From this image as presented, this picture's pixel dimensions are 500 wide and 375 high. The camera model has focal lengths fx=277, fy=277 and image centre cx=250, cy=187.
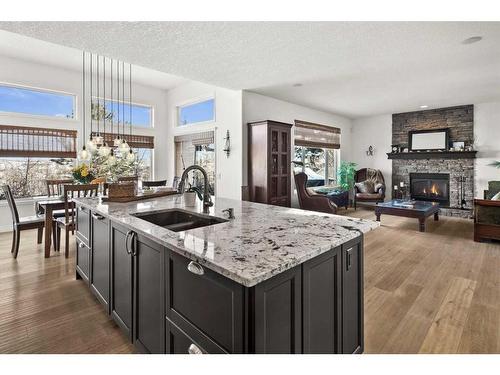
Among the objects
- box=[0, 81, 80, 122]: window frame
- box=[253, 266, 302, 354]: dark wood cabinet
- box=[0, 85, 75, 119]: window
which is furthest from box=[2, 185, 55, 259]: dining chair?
box=[253, 266, 302, 354]: dark wood cabinet

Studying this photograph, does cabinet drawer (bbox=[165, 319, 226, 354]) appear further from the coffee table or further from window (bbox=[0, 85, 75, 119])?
window (bbox=[0, 85, 75, 119])

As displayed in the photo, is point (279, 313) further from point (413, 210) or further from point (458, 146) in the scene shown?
point (458, 146)

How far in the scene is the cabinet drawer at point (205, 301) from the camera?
1027 mm

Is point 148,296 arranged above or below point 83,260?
above

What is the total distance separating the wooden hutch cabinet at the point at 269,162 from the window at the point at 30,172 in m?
3.68

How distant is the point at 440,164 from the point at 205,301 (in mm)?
7851

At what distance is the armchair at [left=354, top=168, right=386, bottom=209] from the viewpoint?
7.16 meters

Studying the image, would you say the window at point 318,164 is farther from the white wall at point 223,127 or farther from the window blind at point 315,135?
the white wall at point 223,127

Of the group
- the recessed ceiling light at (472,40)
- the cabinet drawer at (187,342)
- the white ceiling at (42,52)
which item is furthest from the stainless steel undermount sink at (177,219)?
the white ceiling at (42,52)

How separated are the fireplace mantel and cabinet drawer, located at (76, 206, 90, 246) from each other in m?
7.55

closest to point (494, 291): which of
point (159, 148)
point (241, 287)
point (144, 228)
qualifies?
point (241, 287)

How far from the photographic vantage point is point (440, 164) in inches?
279

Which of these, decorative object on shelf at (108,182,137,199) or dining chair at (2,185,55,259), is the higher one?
decorative object on shelf at (108,182,137,199)

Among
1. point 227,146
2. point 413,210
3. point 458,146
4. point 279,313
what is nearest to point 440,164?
point 458,146
